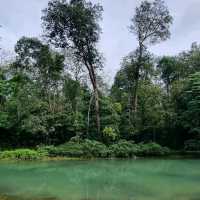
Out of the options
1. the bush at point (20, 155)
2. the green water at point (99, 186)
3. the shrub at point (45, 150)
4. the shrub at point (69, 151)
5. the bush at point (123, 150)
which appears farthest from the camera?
the bush at point (123, 150)

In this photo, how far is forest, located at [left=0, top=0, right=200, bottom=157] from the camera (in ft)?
85.9

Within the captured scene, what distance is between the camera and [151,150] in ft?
83.0

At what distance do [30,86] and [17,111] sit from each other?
7.98ft

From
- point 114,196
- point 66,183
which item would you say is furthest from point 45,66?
point 114,196

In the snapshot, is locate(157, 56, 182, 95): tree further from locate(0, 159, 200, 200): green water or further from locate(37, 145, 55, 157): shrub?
locate(0, 159, 200, 200): green water

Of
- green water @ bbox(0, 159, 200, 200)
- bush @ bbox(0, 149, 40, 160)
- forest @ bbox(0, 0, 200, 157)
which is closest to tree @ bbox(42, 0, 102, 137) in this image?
forest @ bbox(0, 0, 200, 157)

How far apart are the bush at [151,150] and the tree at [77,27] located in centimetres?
382

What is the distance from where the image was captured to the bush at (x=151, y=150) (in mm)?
25203

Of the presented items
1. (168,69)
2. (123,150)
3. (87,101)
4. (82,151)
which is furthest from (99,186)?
(168,69)

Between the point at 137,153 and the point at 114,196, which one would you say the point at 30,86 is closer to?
the point at 137,153

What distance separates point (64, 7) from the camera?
2728 cm

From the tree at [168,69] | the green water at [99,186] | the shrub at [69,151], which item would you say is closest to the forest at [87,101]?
the shrub at [69,151]

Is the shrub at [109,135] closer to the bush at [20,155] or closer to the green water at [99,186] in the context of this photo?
the bush at [20,155]

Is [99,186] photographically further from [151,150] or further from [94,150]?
[151,150]
